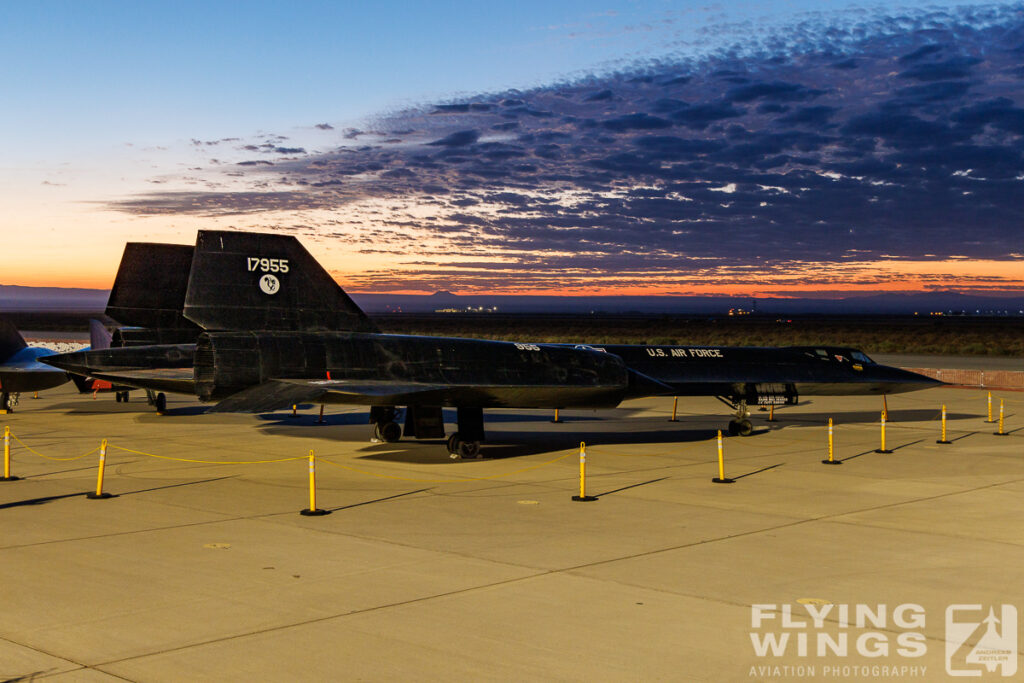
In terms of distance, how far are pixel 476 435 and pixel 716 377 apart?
7.57 metres

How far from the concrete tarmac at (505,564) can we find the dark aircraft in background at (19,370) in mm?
8266

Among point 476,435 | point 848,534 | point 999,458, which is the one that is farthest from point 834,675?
point 999,458

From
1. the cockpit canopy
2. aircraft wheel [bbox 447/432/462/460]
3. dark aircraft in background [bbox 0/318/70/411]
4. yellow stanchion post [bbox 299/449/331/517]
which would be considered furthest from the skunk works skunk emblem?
the cockpit canopy

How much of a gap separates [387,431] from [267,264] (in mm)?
5177

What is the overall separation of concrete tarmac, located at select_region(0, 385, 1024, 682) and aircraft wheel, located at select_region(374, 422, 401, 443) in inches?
39.9

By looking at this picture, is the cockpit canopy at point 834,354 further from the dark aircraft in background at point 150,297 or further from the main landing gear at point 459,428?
the dark aircraft in background at point 150,297

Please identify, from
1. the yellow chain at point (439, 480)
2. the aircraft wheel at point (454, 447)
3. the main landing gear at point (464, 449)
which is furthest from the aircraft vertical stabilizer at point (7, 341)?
the main landing gear at point (464, 449)

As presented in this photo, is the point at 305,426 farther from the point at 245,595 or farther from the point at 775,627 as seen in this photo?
the point at 775,627

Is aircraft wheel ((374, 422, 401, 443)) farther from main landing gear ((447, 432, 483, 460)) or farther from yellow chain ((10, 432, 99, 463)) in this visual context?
yellow chain ((10, 432, 99, 463))

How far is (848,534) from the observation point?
12180mm

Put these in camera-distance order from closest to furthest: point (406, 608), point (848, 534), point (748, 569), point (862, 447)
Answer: point (406, 608) < point (748, 569) < point (848, 534) < point (862, 447)

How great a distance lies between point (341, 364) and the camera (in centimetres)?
1891

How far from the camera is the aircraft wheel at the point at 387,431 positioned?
2172 centimetres

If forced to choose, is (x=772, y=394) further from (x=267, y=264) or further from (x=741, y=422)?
(x=267, y=264)
